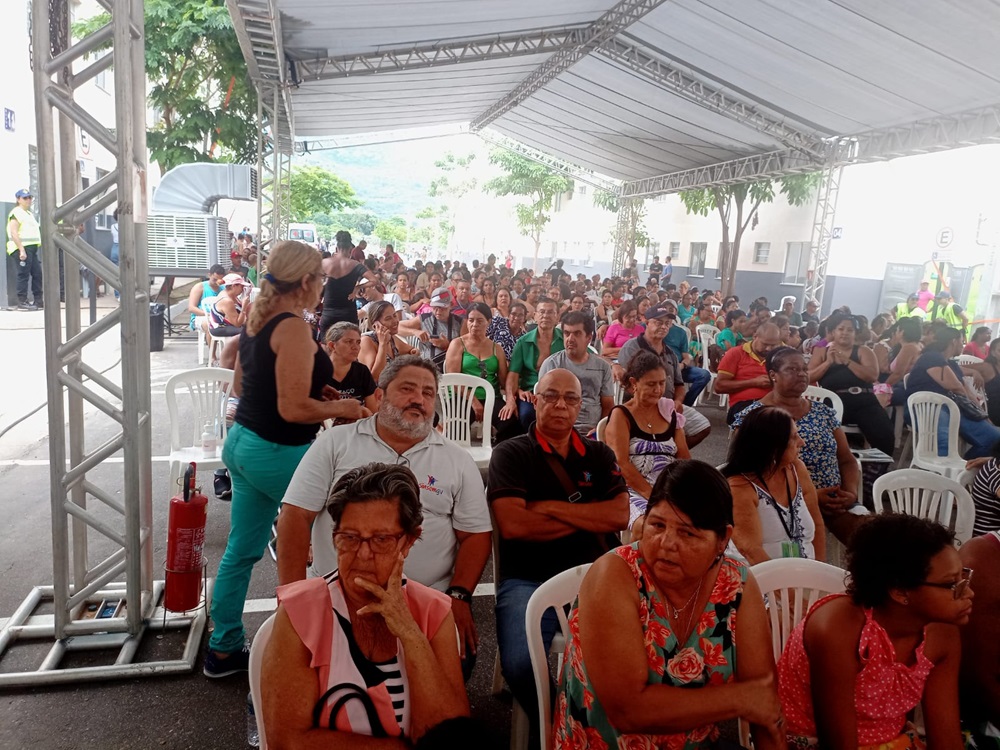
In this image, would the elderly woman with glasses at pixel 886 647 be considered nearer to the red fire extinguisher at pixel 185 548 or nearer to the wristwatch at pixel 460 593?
the wristwatch at pixel 460 593

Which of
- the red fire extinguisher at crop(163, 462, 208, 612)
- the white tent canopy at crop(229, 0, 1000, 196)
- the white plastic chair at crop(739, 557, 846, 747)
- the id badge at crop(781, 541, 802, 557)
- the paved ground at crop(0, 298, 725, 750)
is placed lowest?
the paved ground at crop(0, 298, 725, 750)

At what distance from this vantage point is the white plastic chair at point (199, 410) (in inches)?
165

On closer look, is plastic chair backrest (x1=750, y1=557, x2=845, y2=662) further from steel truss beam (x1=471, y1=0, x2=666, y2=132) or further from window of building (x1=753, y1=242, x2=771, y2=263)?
window of building (x1=753, y1=242, x2=771, y2=263)

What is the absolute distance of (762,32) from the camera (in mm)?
9789

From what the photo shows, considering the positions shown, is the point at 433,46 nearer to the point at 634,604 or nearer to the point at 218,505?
the point at 218,505

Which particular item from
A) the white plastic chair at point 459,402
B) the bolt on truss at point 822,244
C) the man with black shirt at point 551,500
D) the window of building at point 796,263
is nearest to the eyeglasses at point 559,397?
the man with black shirt at point 551,500

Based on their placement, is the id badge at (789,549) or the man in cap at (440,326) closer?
the id badge at (789,549)

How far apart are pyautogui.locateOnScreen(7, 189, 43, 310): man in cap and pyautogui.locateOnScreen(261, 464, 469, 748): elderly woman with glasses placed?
1194cm

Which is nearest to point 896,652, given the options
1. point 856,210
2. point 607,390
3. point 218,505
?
point 607,390

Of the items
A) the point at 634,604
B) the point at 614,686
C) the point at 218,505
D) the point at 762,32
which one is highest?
the point at 762,32

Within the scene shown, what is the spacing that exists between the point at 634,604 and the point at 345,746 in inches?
30.2

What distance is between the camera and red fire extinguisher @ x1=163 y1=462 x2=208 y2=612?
303 centimetres

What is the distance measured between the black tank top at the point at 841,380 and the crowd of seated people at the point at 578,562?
6.26 ft

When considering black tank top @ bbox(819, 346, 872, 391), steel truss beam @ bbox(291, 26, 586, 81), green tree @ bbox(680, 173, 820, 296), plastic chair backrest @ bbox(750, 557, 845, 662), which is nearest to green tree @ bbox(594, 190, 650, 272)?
green tree @ bbox(680, 173, 820, 296)
